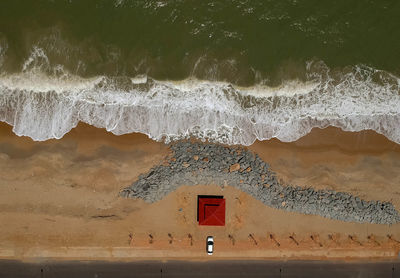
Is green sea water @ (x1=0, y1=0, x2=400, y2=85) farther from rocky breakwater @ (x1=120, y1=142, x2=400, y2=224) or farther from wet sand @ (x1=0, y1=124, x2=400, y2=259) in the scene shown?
rocky breakwater @ (x1=120, y1=142, x2=400, y2=224)

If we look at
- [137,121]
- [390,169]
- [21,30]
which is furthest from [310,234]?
Result: [21,30]

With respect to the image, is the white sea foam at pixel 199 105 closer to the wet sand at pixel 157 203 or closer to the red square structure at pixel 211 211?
the wet sand at pixel 157 203

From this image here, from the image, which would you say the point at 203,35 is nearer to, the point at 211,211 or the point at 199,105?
the point at 199,105

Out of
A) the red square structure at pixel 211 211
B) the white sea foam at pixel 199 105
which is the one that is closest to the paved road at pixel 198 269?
the red square structure at pixel 211 211

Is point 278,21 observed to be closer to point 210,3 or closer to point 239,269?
point 210,3

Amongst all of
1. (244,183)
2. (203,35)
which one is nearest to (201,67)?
(203,35)

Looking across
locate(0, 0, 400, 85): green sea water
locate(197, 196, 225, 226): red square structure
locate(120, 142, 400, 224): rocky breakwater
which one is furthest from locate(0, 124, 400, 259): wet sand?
locate(0, 0, 400, 85): green sea water
